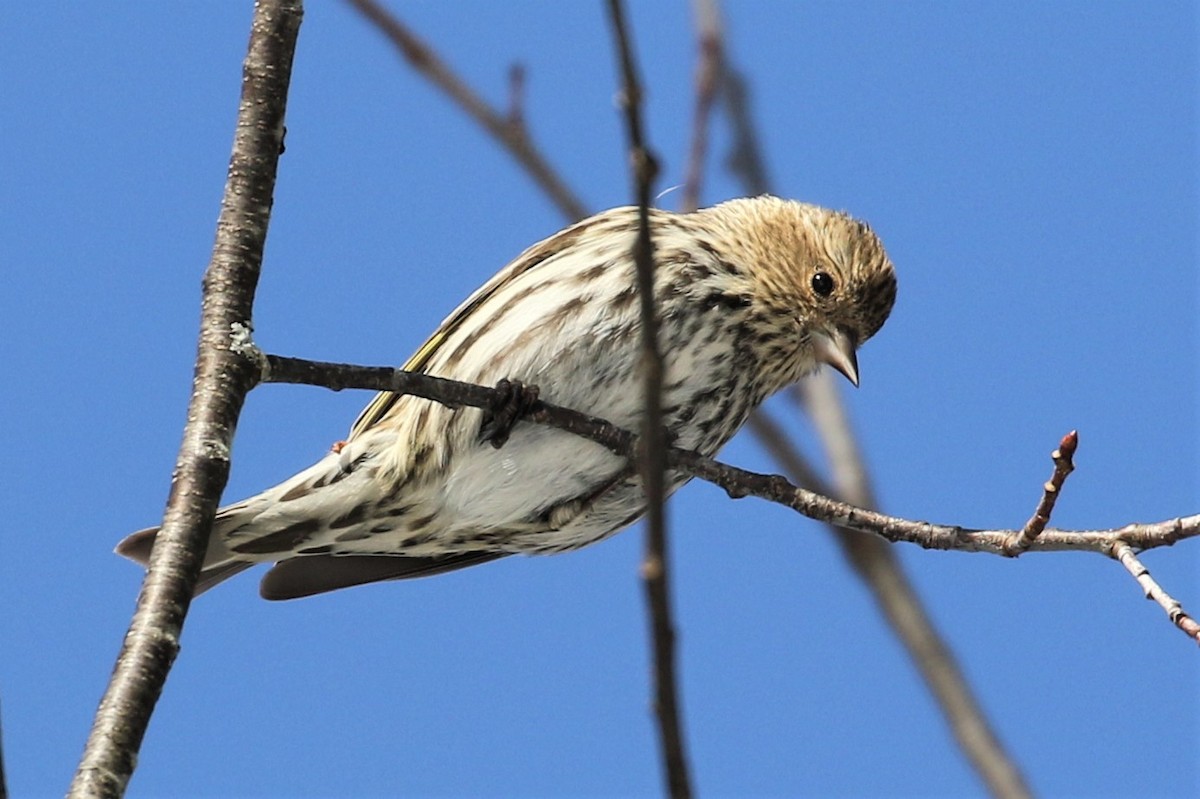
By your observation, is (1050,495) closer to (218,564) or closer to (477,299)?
(477,299)

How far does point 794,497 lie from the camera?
3980mm

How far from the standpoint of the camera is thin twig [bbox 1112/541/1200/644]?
3.03m

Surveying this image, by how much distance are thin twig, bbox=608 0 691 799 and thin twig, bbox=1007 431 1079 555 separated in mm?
1562

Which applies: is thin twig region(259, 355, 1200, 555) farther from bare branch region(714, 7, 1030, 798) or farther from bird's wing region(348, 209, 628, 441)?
bird's wing region(348, 209, 628, 441)

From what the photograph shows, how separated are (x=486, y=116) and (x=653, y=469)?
326 cm

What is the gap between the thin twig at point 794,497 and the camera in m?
3.35

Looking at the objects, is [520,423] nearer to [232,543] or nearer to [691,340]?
[691,340]

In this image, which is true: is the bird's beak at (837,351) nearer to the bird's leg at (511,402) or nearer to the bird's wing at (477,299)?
the bird's wing at (477,299)

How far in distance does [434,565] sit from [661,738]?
3882mm

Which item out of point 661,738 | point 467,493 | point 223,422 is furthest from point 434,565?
point 661,738

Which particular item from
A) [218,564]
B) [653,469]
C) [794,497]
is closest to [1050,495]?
[794,497]

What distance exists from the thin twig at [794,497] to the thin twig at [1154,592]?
31mm

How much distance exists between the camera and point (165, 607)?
3127 millimetres

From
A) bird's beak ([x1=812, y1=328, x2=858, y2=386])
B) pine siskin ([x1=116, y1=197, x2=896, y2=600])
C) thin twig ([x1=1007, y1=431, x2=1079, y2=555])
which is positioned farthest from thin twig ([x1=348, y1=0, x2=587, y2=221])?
thin twig ([x1=1007, y1=431, x2=1079, y2=555])
